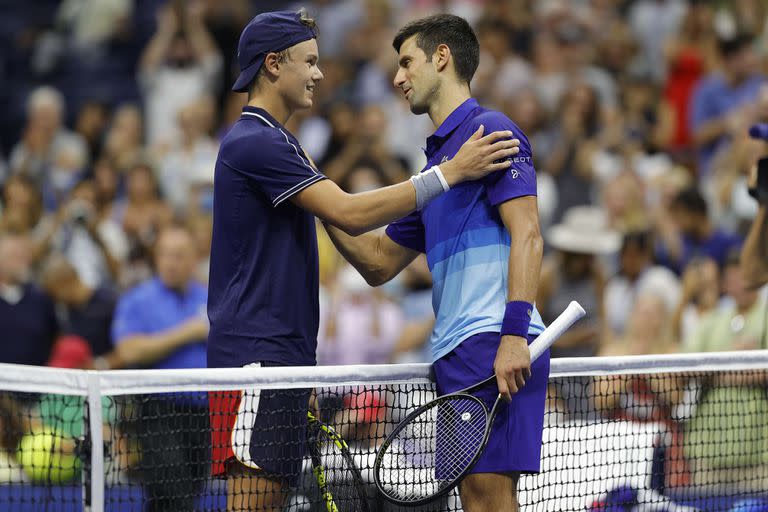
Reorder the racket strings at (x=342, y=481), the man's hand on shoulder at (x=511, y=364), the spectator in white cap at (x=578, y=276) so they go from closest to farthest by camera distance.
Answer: the man's hand on shoulder at (x=511, y=364), the racket strings at (x=342, y=481), the spectator in white cap at (x=578, y=276)

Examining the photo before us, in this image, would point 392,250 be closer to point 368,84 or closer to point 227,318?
point 227,318

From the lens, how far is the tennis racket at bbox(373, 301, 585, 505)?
454 centimetres

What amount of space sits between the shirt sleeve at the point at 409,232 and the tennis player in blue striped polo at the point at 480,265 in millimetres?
176

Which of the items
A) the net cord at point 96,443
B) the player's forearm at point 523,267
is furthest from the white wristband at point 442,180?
the net cord at point 96,443

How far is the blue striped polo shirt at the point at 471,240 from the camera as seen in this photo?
15.4ft

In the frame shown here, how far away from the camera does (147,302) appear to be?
8648mm

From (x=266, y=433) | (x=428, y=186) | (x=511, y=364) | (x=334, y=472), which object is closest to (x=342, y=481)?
(x=334, y=472)

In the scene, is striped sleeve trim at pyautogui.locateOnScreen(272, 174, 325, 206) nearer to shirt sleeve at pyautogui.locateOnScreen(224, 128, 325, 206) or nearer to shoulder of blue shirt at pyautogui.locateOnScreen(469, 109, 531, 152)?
shirt sleeve at pyautogui.locateOnScreen(224, 128, 325, 206)

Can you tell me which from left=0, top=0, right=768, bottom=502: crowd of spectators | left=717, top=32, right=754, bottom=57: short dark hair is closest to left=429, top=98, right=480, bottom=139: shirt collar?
left=0, top=0, right=768, bottom=502: crowd of spectators

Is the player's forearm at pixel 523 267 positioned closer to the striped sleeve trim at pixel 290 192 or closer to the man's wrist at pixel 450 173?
the man's wrist at pixel 450 173

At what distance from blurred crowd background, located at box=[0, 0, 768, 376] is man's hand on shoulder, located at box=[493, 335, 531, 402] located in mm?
2586

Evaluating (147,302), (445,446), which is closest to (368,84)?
(147,302)

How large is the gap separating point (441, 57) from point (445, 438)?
1503 mm

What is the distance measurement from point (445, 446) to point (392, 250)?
0.98 metres
